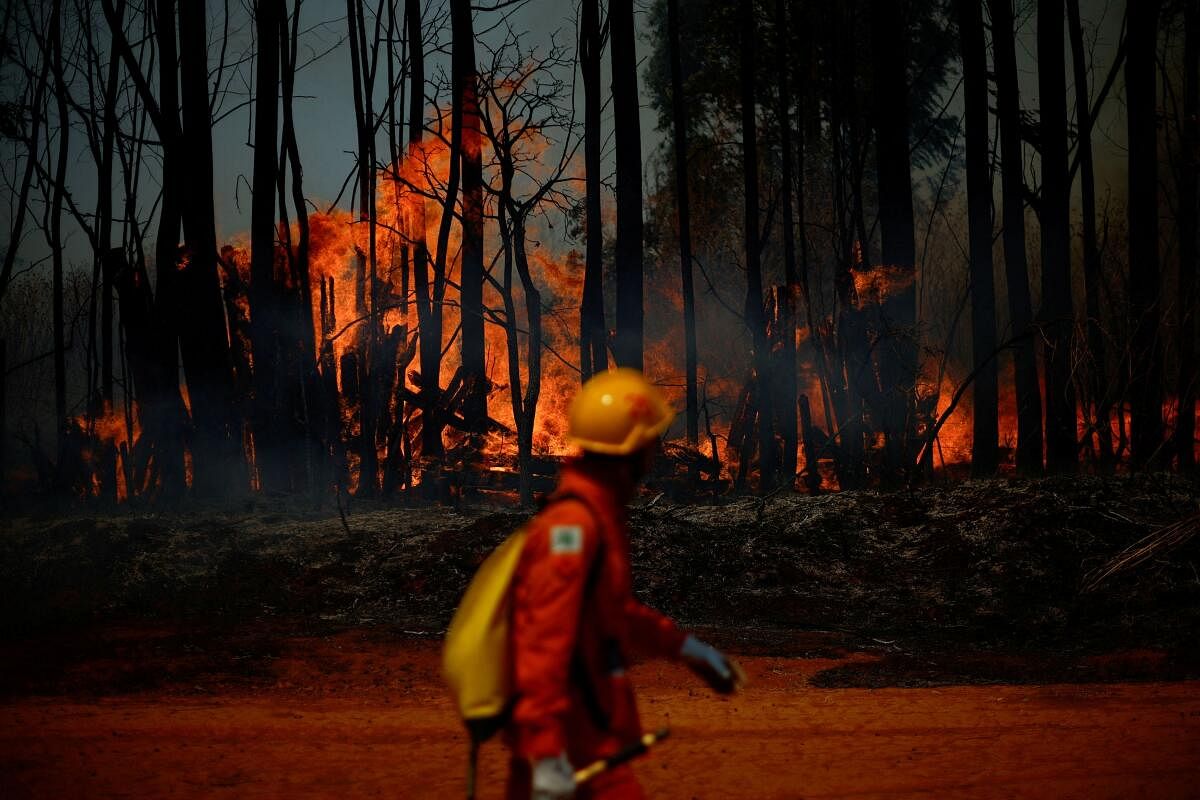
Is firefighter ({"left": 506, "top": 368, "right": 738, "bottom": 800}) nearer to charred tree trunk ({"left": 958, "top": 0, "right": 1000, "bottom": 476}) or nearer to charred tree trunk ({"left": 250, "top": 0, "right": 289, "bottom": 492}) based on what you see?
charred tree trunk ({"left": 958, "top": 0, "right": 1000, "bottom": 476})

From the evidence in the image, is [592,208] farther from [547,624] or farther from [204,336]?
[547,624]

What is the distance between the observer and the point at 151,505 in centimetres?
1762

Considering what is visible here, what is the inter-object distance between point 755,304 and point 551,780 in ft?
63.5

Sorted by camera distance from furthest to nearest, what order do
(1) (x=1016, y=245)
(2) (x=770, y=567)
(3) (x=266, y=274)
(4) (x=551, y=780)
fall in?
(3) (x=266, y=274), (1) (x=1016, y=245), (2) (x=770, y=567), (4) (x=551, y=780)

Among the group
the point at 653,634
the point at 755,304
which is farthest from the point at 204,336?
the point at 653,634

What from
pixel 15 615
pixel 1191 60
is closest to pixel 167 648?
pixel 15 615

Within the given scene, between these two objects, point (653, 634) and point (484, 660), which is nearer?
point (484, 660)

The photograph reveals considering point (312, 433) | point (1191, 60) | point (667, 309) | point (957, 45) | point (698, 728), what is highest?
point (957, 45)

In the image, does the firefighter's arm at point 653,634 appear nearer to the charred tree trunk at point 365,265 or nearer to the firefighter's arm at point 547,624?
the firefighter's arm at point 547,624

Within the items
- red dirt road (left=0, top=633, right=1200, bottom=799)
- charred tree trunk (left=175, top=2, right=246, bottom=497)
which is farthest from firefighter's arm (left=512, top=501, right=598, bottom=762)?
charred tree trunk (left=175, top=2, right=246, bottom=497)

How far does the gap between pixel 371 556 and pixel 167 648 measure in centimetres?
356

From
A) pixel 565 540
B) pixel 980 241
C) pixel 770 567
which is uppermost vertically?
pixel 980 241

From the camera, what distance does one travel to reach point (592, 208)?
21.0 metres

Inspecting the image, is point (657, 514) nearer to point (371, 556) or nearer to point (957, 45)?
point (371, 556)
